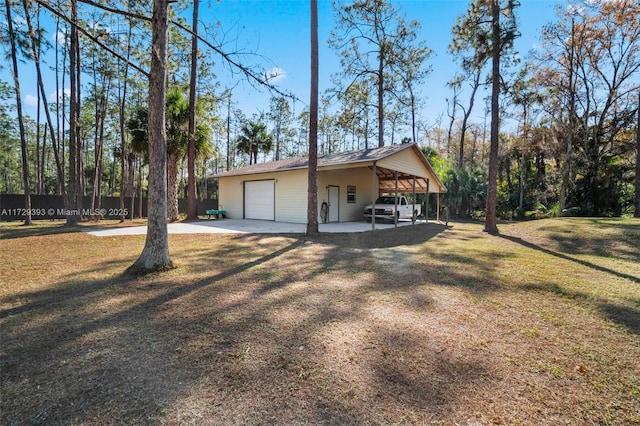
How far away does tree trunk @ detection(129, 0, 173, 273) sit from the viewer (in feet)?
15.8

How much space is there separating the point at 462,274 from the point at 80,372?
5290 millimetres

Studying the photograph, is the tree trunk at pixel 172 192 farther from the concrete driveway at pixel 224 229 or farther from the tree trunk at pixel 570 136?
the tree trunk at pixel 570 136

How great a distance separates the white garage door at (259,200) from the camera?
15836mm

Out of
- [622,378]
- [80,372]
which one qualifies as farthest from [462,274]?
[80,372]

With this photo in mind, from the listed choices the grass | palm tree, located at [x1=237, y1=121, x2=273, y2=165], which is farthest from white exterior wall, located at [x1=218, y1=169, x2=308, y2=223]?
palm tree, located at [x1=237, y1=121, x2=273, y2=165]

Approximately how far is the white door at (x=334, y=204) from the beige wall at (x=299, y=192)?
0.21m

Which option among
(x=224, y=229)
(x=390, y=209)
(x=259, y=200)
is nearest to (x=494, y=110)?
(x=390, y=209)

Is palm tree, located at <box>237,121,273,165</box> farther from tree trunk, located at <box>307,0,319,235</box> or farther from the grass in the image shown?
the grass

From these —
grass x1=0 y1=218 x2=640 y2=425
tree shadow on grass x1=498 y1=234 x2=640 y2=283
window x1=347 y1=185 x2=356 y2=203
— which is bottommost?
grass x1=0 y1=218 x2=640 y2=425

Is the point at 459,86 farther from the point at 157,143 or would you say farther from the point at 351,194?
the point at 157,143

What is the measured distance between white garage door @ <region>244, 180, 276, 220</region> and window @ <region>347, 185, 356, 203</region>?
4.04 metres

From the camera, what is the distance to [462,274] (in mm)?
5223

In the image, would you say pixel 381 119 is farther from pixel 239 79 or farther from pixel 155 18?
pixel 155 18

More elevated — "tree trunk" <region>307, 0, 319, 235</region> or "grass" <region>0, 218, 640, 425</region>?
"tree trunk" <region>307, 0, 319, 235</region>
